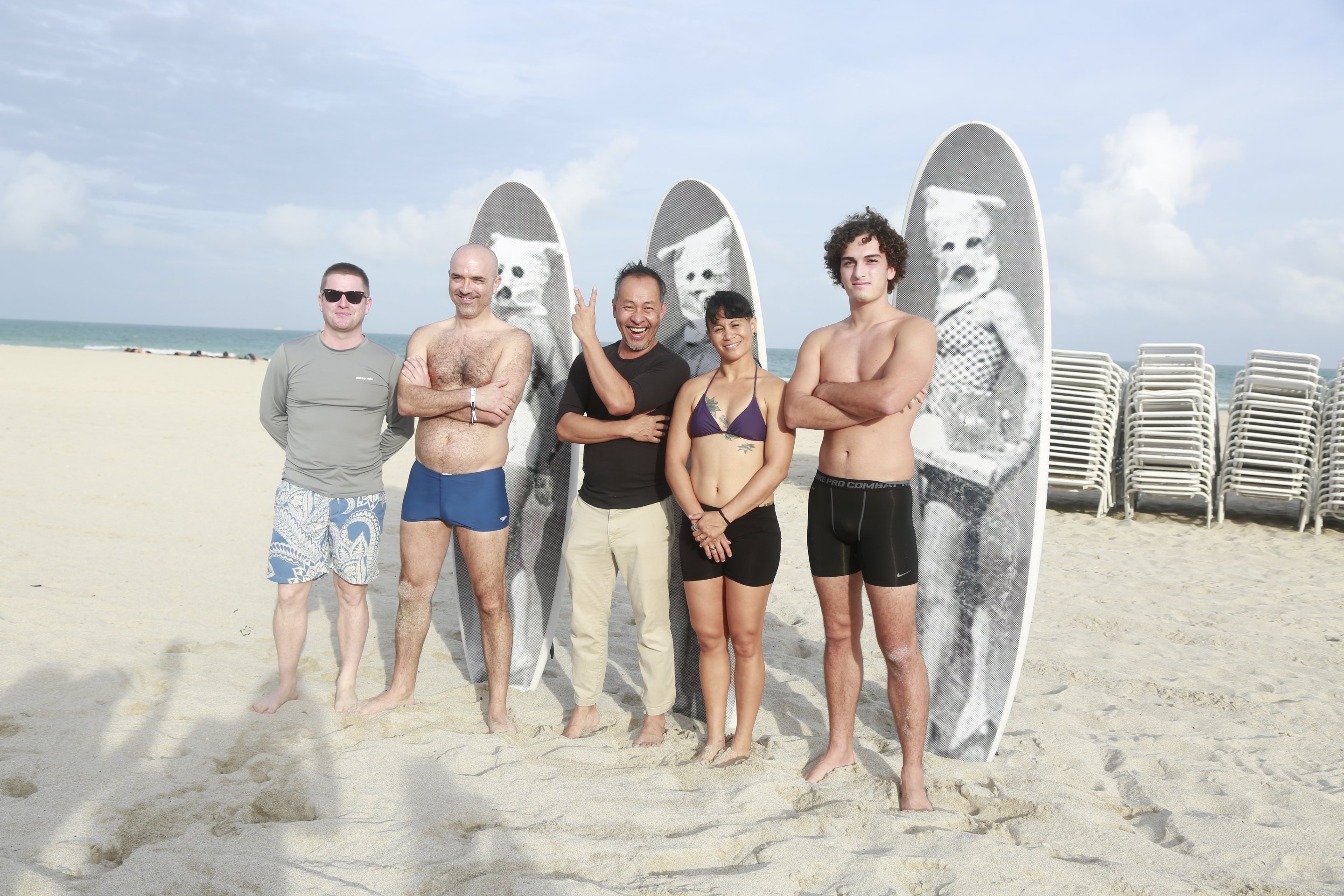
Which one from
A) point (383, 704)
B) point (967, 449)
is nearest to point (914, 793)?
point (967, 449)

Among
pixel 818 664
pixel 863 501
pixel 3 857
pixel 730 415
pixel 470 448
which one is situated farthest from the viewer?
pixel 818 664

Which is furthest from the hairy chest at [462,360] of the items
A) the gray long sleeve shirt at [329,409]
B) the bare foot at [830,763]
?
the bare foot at [830,763]

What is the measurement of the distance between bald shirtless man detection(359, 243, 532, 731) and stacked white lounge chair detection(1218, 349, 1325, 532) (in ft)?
24.4

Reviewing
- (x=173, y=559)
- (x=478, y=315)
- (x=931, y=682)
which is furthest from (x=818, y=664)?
(x=173, y=559)

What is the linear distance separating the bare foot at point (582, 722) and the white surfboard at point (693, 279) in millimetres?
452

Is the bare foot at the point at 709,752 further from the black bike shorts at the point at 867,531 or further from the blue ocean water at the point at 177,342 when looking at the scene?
the blue ocean water at the point at 177,342

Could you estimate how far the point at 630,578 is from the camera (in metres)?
3.44

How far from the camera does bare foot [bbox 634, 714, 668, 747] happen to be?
3451 mm

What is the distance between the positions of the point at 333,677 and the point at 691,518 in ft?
6.69

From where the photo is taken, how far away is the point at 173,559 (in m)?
5.77

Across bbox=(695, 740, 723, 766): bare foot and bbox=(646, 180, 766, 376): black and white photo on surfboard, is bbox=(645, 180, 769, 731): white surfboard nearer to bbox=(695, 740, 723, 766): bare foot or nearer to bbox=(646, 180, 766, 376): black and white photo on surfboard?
bbox=(646, 180, 766, 376): black and white photo on surfboard

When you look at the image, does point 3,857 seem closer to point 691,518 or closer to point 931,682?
point 691,518

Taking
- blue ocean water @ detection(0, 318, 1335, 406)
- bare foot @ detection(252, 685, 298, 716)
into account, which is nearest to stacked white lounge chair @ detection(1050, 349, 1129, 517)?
bare foot @ detection(252, 685, 298, 716)

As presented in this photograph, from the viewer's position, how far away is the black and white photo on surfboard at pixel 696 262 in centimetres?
397
